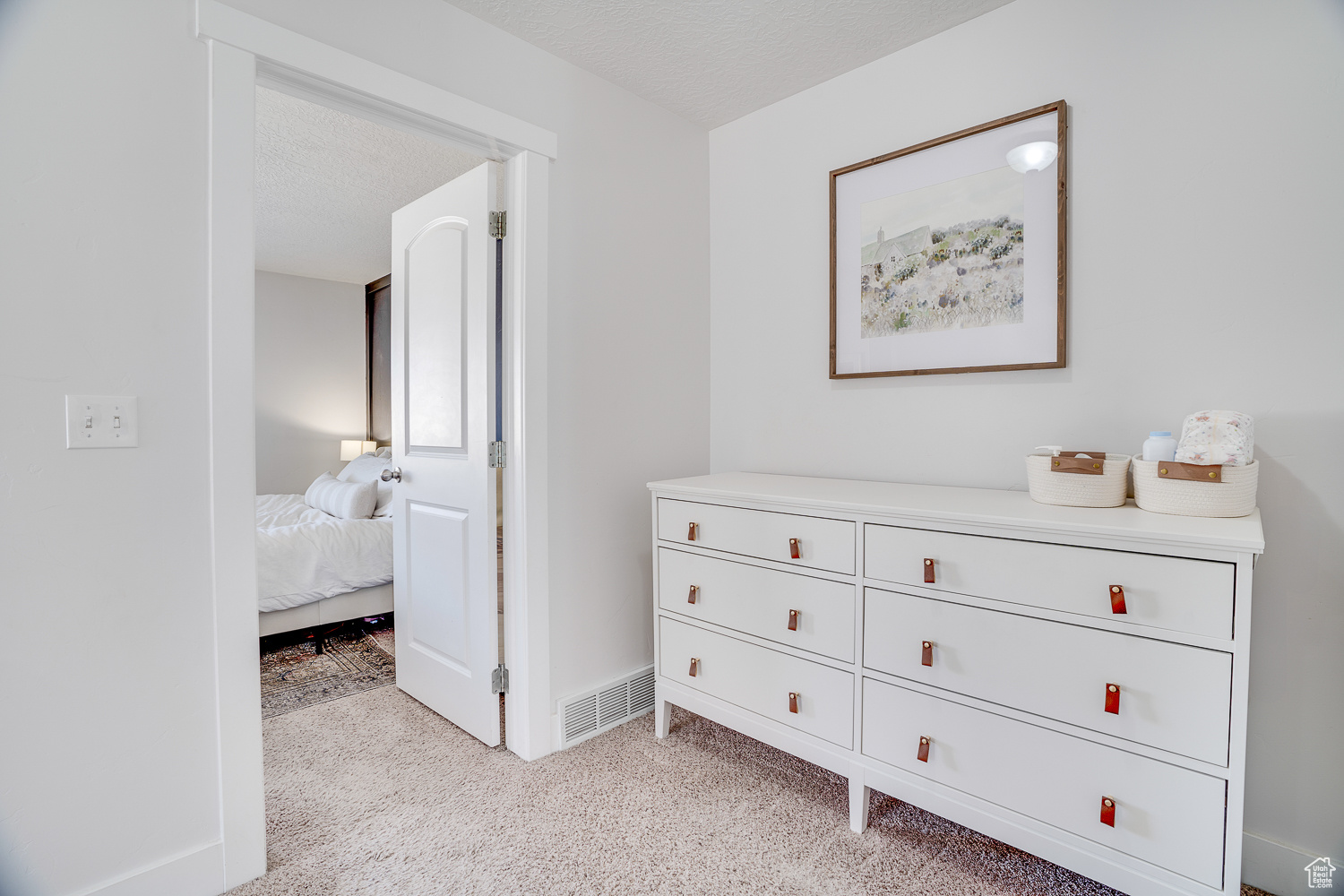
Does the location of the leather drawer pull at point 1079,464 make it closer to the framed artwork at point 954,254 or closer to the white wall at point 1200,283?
the white wall at point 1200,283

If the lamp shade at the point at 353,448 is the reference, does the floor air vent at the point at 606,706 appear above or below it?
below

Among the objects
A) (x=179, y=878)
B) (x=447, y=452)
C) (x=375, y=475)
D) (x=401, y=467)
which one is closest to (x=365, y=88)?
(x=447, y=452)

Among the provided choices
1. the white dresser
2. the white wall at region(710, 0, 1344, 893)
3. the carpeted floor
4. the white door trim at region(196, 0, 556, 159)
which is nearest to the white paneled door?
the white door trim at region(196, 0, 556, 159)

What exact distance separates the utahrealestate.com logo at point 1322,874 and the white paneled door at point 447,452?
2197mm

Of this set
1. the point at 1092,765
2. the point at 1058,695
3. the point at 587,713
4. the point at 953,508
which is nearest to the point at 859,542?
the point at 953,508

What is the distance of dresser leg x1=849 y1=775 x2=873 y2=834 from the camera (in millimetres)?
1713

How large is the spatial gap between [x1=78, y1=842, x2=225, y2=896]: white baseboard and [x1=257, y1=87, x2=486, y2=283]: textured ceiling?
2.41 meters

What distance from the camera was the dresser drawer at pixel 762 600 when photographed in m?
1.75

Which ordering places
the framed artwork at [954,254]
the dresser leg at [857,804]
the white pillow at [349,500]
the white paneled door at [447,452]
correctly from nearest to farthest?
the dresser leg at [857,804]
the framed artwork at [954,254]
the white paneled door at [447,452]
the white pillow at [349,500]

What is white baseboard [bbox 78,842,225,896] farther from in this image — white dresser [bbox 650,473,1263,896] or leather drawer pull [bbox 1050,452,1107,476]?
leather drawer pull [bbox 1050,452,1107,476]

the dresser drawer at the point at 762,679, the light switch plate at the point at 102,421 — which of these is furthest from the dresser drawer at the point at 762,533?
the light switch plate at the point at 102,421

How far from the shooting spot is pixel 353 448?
5402 mm

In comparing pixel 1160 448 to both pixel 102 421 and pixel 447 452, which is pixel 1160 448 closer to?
pixel 447 452

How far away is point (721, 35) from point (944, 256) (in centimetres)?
99
